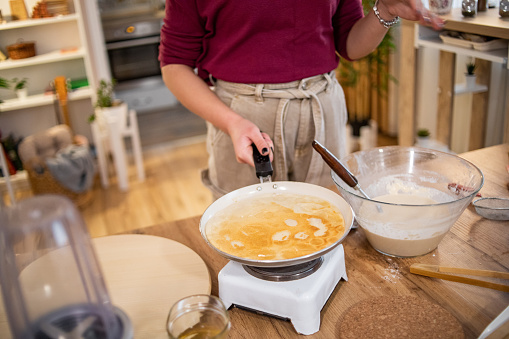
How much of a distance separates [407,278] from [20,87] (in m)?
3.58

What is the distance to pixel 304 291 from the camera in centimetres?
78

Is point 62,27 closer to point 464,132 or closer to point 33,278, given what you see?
point 464,132

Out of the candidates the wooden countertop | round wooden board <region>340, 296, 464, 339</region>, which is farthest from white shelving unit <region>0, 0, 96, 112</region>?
round wooden board <region>340, 296, 464, 339</region>

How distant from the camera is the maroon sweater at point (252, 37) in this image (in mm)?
1226

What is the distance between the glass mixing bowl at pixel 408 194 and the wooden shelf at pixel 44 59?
323 cm

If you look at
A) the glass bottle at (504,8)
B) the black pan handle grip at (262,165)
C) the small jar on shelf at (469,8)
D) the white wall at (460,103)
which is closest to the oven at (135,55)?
the white wall at (460,103)

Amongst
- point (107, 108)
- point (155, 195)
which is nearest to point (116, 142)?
point (107, 108)

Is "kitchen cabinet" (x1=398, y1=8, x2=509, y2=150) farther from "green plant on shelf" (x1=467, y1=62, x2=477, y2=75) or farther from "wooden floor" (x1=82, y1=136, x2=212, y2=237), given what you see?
"wooden floor" (x1=82, y1=136, x2=212, y2=237)

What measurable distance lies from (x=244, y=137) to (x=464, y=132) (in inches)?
102

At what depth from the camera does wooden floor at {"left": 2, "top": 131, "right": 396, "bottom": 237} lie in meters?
3.22

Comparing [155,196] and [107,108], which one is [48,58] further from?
[155,196]

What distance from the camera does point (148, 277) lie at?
94cm

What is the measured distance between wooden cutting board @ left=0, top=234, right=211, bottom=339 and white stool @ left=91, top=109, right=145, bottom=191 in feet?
8.33

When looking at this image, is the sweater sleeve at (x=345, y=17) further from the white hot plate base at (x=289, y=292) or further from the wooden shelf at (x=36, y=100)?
the wooden shelf at (x=36, y=100)
